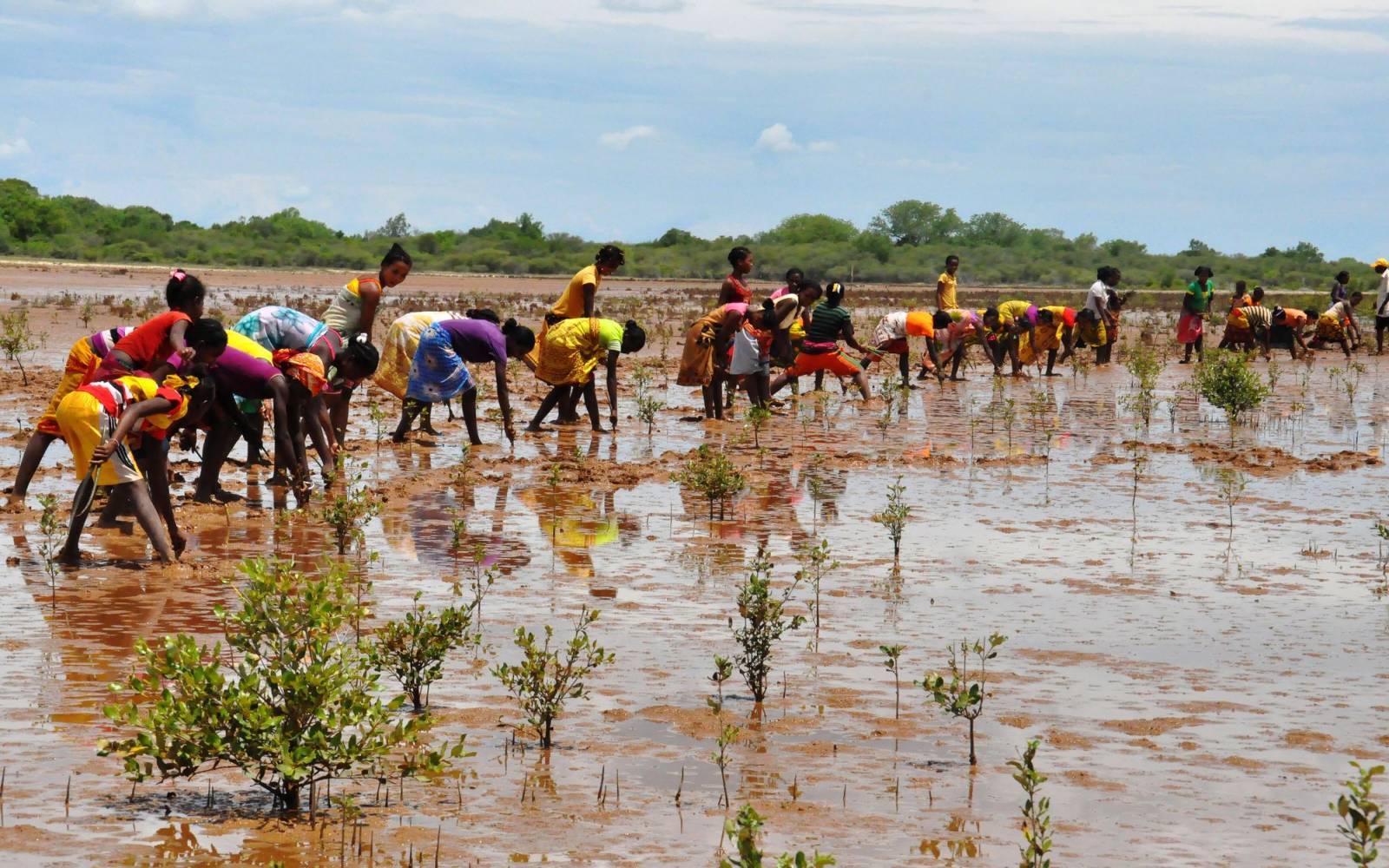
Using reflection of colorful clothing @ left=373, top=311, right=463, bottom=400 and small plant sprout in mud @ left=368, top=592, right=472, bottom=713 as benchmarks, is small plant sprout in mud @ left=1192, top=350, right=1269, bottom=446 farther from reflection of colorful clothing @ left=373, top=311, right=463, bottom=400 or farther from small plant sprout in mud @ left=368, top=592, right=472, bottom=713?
small plant sprout in mud @ left=368, top=592, right=472, bottom=713

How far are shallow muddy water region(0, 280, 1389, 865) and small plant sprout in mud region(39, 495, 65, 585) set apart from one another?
0.13 meters

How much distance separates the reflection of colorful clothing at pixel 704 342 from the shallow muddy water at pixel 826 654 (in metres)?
1.63

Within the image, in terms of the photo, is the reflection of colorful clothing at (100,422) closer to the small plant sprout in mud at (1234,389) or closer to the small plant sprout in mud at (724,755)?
the small plant sprout in mud at (724,755)

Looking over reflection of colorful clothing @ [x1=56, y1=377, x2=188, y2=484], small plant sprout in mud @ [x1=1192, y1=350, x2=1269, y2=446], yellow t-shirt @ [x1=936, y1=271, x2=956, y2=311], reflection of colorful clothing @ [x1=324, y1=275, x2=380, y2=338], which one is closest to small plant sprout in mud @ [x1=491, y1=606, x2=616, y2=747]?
reflection of colorful clothing @ [x1=56, y1=377, x2=188, y2=484]

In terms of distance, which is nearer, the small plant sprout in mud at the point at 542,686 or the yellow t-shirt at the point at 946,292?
the small plant sprout in mud at the point at 542,686

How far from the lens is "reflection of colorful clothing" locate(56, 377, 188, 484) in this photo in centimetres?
825

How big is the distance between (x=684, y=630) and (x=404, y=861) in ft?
10.3

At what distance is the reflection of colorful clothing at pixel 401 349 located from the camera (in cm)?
1380

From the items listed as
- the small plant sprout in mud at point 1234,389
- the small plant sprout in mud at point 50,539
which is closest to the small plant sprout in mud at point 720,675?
the small plant sprout in mud at point 50,539

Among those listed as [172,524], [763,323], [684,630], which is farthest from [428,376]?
[684,630]

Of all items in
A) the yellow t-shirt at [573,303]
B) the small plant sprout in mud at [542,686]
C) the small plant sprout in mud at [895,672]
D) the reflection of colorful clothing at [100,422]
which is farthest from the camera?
the yellow t-shirt at [573,303]

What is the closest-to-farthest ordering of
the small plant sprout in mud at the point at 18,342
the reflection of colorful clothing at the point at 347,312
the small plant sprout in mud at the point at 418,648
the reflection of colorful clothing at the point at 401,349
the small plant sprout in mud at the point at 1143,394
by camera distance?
the small plant sprout in mud at the point at 418,648
the reflection of colorful clothing at the point at 347,312
the reflection of colorful clothing at the point at 401,349
the small plant sprout in mud at the point at 1143,394
the small plant sprout in mud at the point at 18,342

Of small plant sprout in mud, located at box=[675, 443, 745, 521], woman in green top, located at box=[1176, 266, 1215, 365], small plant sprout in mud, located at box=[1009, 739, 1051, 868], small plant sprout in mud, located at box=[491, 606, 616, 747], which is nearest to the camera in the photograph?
small plant sprout in mud, located at box=[1009, 739, 1051, 868]

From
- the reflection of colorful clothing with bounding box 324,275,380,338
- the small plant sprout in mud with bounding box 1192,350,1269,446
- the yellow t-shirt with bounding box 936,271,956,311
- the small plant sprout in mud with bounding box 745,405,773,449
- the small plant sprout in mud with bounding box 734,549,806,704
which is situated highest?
the yellow t-shirt with bounding box 936,271,956,311
